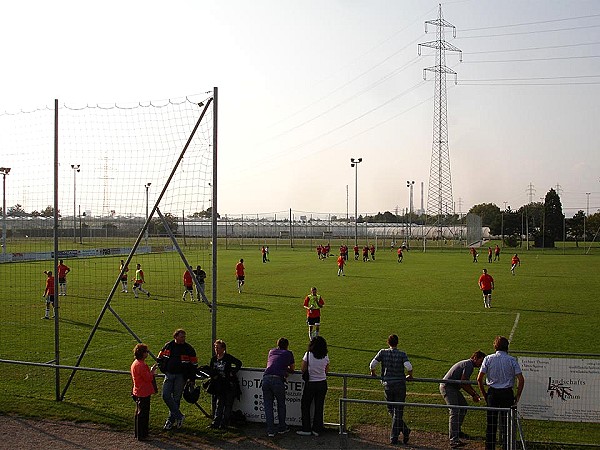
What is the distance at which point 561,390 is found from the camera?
10.0 meters

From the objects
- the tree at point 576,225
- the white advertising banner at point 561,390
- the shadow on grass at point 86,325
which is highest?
the tree at point 576,225

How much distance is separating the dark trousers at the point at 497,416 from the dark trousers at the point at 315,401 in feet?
8.23

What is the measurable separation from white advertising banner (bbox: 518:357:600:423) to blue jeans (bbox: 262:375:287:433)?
3.69m

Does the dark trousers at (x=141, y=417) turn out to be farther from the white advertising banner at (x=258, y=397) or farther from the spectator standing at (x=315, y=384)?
the spectator standing at (x=315, y=384)

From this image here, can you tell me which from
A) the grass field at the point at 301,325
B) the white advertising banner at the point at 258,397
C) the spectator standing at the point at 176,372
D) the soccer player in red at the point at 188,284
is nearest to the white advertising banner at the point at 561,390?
the grass field at the point at 301,325

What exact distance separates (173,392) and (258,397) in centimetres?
140

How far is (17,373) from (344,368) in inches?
292

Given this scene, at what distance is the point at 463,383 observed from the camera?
9.58 m

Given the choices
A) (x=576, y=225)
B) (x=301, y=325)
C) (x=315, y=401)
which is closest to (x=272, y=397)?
(x=315, y=401)

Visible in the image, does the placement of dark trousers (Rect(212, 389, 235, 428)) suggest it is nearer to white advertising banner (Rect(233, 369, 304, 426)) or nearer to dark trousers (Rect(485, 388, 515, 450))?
white advertising banner (Rect(233, 369, 304, 426))

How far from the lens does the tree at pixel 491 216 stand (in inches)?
4846

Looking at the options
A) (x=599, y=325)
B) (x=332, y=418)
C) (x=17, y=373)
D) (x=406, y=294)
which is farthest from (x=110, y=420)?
(x=406, y=294)

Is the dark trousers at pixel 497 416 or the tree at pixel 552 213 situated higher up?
the tree at pixel 552 213

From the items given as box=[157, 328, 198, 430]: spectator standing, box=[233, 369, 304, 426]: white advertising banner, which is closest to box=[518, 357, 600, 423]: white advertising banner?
box=[233, 369, 304, 426]: white advertising banner
